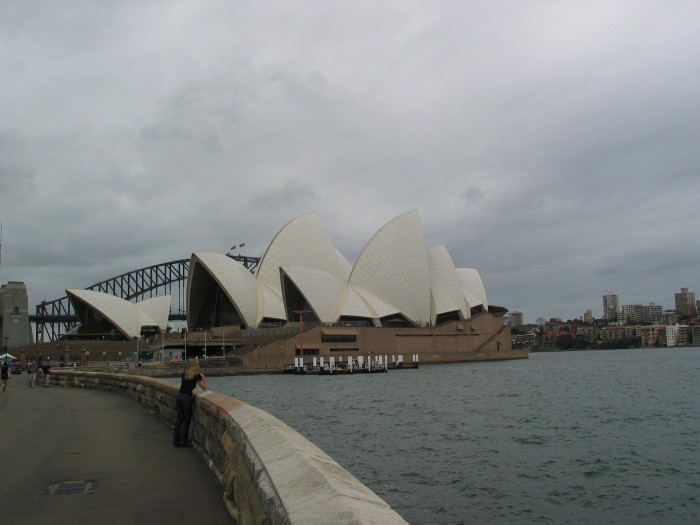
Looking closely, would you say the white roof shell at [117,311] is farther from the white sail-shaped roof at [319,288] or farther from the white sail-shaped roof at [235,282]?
the white sail-shaped roof at [319,288]

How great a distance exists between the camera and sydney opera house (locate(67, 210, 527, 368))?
75.1 m

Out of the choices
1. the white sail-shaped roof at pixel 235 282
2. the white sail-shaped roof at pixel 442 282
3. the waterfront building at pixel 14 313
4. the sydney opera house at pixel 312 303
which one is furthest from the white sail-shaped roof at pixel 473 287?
the waterfront building at pixel 14 313

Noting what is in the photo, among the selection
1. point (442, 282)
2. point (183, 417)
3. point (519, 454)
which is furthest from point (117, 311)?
point (183, 417)

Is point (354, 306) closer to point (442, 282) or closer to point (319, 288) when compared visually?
point (319, 288)

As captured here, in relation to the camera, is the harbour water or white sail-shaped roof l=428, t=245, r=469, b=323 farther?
white sail-shaped roof l=428, t=245, r=469, b=323

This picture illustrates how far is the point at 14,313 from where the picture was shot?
79312 millimetres

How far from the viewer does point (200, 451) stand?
8.03 meters

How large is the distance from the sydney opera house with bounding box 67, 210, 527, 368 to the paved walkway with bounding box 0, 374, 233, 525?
58.8m

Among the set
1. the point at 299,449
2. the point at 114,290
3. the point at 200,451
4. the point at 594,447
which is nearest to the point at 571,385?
the point at 594,447

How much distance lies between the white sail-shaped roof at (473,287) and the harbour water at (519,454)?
238ft

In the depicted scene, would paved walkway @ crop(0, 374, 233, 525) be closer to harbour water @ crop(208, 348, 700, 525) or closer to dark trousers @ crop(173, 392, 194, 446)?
dark trousers @ crop(173, 392, 194, 446)

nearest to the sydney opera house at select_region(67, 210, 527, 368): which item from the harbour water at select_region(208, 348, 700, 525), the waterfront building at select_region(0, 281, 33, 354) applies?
the waterfront building at select_region(0, 281, 33, 354)

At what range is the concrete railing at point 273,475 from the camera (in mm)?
2987

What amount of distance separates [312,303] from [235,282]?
10.4 metres
